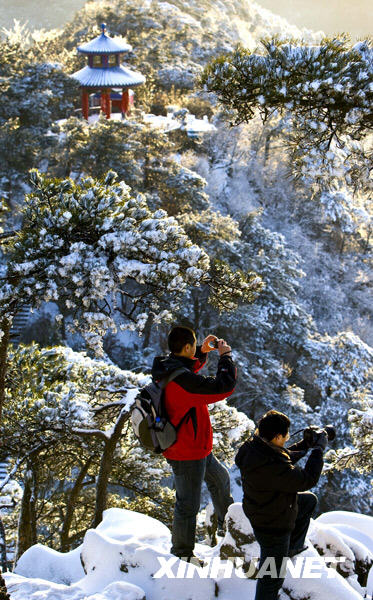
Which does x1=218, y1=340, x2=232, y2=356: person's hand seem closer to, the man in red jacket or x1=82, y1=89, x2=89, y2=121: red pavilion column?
the man in red jacket

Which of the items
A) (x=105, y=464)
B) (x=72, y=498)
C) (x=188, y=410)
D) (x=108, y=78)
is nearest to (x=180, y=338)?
(x=188, y=410)

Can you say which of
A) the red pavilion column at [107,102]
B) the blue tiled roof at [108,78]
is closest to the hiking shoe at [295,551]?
the blue tiled roof at [108,78]

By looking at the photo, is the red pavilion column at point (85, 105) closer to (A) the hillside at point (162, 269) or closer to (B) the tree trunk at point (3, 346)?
(A) the hillside at point (162, 269)

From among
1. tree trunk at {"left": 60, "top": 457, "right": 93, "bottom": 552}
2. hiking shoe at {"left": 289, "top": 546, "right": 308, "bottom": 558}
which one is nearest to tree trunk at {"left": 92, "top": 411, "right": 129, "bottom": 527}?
tree trunk at {"left": 60, "top": 457, "right": 93, "bottom": 552}

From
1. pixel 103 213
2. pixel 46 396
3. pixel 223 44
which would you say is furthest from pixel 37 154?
pixel 223 44

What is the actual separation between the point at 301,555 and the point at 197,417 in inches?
42.8

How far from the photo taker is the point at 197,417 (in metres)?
3.31

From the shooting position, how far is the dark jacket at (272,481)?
8.97 feet

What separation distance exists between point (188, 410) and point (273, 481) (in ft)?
2.35

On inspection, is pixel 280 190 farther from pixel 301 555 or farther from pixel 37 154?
pixel 301 555

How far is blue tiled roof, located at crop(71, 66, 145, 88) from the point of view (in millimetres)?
23609

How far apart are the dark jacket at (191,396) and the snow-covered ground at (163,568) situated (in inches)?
28.0

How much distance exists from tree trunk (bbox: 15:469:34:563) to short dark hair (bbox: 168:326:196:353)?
3.61m

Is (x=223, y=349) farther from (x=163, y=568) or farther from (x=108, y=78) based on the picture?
(x=108, y=78)
